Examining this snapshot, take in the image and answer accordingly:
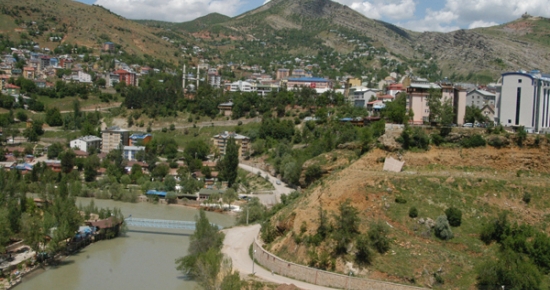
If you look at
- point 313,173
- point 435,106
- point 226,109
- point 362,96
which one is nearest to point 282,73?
point 226,109

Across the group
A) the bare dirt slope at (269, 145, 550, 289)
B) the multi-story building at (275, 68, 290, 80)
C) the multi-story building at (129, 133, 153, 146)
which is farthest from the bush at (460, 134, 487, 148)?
the multi-story building at (275, 68, 290, 80)

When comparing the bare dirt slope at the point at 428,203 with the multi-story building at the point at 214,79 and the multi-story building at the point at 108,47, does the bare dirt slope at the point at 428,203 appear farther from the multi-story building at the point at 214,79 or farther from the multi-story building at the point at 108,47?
the multi-story building at the point at 108,47

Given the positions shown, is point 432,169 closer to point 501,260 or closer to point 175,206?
point 501,260

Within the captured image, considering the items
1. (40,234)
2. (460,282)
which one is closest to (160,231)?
(40,234)

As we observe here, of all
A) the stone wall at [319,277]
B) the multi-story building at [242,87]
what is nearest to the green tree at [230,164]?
the stone wall at [319,277]

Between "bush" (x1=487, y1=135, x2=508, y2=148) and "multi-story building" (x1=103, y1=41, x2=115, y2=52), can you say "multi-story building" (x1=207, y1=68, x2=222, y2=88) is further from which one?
"bush" (x1=487, y1=135, x2=508, y2=148)

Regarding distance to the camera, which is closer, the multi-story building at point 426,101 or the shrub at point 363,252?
the shrub at point 363,252
